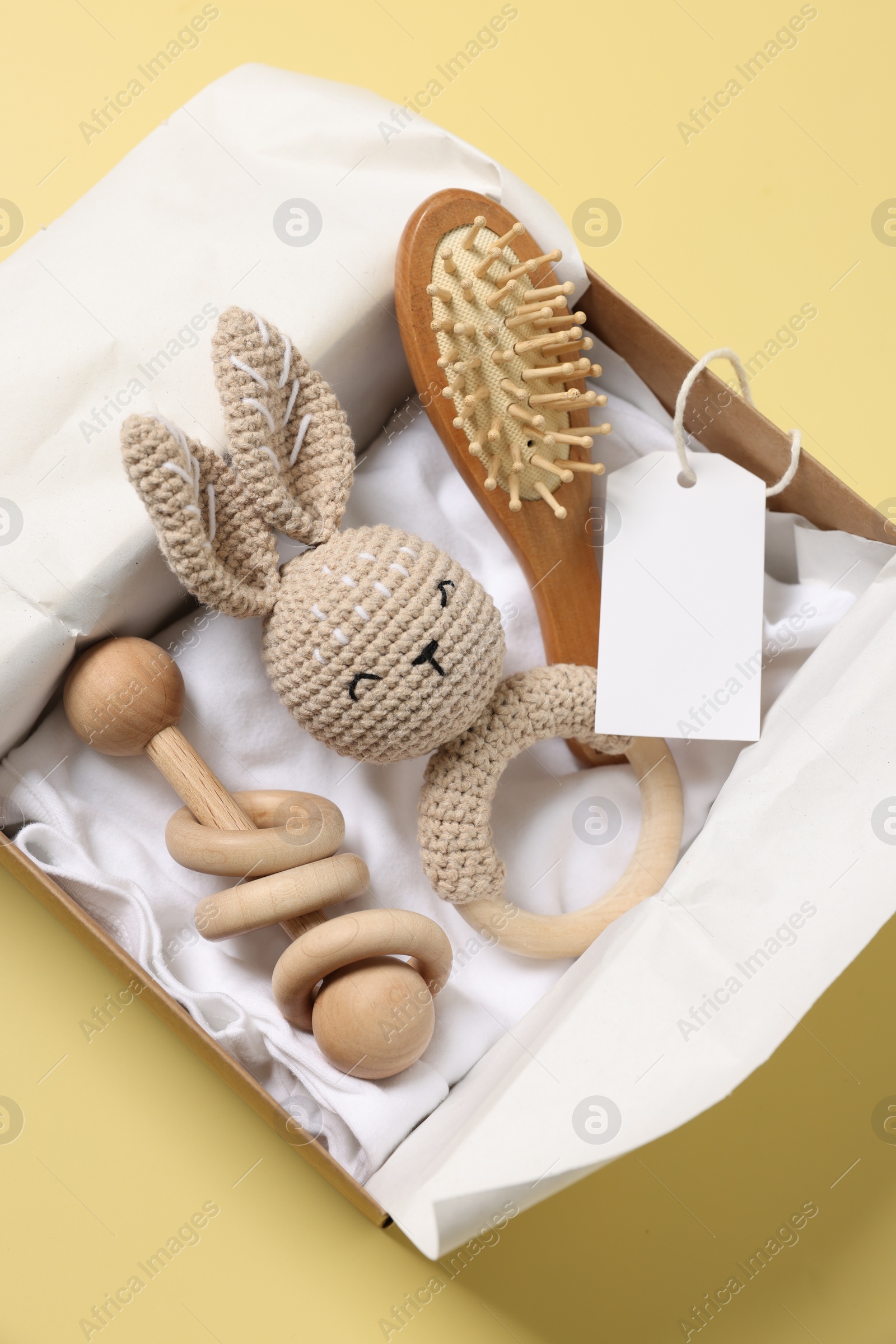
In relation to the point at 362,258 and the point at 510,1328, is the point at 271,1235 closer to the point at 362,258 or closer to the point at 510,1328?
the point at 510,1328

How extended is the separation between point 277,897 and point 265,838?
0.12 ft

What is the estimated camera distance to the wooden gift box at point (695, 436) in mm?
575

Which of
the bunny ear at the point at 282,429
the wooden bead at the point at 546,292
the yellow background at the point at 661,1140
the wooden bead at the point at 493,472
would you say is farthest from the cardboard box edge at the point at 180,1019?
the wooden bead at the point at 546,292

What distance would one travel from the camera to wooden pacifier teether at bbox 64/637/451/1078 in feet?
1.90

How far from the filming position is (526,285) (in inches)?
26.2

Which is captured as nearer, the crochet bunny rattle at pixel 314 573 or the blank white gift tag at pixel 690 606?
the crochet bunny rattle at pixel 314 573

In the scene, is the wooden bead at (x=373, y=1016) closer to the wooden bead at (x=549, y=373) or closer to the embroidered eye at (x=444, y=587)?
the embroidered eye at (x=444, y=587)

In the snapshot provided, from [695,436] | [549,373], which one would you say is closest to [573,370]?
[549,373]

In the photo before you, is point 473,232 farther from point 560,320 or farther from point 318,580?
point 318,580

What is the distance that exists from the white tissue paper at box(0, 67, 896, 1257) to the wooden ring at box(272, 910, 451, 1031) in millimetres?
63

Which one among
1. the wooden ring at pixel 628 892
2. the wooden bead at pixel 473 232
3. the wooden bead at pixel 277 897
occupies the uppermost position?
the wooden bead at pixel 473 232

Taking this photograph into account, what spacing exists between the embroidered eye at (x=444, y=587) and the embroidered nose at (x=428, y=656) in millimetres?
25

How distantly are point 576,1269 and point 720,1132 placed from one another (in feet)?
0.48

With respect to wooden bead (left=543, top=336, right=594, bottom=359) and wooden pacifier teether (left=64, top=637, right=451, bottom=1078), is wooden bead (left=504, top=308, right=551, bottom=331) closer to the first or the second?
wooden bead (left=543, top=336, right=594, bottom=359)
